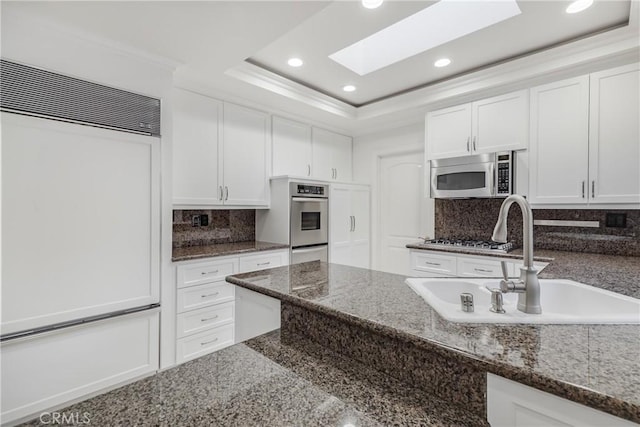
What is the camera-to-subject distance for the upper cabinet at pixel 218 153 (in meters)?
2.73

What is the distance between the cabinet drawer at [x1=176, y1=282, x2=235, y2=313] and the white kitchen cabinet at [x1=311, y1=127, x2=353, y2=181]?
1823mm

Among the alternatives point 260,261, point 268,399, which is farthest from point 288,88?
point 268,399

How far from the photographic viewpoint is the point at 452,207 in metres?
3.49

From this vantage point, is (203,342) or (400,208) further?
(400,208)

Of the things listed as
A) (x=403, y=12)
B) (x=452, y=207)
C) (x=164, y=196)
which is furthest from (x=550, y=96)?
(x=164, y=196)

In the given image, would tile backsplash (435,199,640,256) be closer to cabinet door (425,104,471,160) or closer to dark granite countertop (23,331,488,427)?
cabinet door (425,104,471,160)

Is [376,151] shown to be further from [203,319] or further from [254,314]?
[254,314]

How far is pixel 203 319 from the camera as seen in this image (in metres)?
2.60

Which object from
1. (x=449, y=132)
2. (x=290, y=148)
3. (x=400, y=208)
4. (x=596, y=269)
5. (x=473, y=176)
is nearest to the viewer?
(x=596, y=269)

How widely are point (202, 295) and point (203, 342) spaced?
1.33ft

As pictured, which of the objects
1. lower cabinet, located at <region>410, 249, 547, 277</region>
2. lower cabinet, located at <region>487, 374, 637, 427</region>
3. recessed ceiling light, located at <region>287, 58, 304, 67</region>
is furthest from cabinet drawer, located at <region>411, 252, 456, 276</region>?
lower cabinet, located at <region>487, 374, 637, 427</region>

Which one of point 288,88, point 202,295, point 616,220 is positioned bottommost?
point 202,295

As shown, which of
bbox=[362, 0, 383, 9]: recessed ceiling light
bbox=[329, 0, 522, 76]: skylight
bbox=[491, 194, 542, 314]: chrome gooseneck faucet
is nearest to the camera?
bbox=[491, 194, 542, 314]: chrome gooseneck faucet

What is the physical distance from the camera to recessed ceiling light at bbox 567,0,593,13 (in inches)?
75.0
